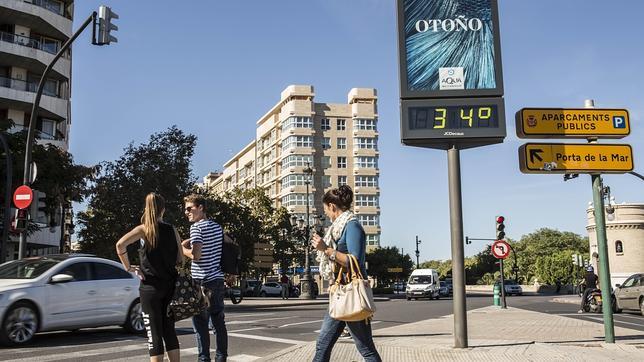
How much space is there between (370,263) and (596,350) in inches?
2626

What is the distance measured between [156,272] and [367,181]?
268 feet

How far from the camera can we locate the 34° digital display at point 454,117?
8.91 meters

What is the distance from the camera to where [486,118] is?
8.91m

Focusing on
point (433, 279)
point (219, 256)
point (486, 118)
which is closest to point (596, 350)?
point (486, 118)

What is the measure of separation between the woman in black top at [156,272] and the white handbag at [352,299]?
1561 millimetres

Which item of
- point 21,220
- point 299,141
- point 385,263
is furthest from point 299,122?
point 21,220

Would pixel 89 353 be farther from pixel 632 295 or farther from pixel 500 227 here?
pixel 632 295

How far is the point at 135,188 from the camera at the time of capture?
33.3m

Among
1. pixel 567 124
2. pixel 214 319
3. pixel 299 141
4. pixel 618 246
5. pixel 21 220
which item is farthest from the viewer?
pixel 299 141

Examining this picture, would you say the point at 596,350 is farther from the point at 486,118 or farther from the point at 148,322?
the point at 148,322

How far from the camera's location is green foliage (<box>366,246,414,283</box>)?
74.9 metres

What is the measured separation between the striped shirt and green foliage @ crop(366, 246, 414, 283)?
2643 inches

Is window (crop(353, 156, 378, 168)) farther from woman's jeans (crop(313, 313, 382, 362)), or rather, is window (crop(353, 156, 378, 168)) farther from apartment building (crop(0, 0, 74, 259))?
woman's jeans (crop(313, 313, 382, 362))

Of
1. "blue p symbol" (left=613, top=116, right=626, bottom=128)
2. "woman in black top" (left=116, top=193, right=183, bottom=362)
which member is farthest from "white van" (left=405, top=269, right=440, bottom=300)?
"woman in black top" (left=116, top=193, right=183, bottom=362)
